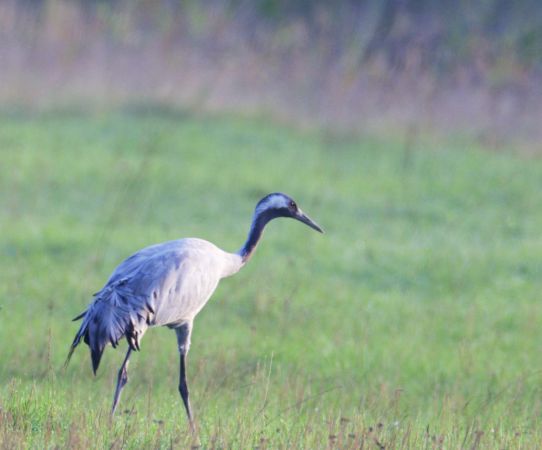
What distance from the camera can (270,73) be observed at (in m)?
15.7

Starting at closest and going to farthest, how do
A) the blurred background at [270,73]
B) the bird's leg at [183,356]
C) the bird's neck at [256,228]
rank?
1. the bird's leg at [183,356]
2. the bird's neck at [256,228]
3. the blurred background at [270,73]

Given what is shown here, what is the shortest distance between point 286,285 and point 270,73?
721 centimetres

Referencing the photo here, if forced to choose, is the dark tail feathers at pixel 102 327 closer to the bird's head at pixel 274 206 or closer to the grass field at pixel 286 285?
the grass field at pixel 286 285

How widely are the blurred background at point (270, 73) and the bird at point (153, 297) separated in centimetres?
900

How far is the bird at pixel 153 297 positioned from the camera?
566 cm

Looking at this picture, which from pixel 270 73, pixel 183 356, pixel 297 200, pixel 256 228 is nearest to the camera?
pixel 183 356

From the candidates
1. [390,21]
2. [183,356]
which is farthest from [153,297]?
[390,21]

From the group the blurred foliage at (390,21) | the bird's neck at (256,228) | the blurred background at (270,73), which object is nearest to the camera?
the bird's neck at (256,228)

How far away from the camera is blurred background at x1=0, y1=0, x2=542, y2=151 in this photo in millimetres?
15242

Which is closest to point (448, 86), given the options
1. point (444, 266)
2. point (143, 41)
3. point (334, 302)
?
point (143, 41)

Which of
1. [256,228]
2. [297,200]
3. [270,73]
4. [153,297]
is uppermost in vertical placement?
[270,73]

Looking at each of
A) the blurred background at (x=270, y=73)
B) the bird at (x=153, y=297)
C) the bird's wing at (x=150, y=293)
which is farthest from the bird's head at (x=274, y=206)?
the blurred background at (x=270, y=73)

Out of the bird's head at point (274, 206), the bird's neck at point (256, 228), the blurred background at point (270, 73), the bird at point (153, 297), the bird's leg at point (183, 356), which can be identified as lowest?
the bird's leg at point (183, 356)

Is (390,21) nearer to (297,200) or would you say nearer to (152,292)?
(297,200)
